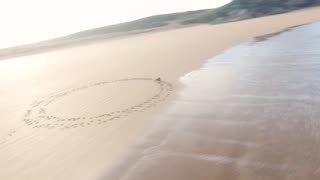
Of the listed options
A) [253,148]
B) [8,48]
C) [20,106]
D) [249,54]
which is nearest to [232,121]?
[253,148]

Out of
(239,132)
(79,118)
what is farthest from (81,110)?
(239,132)

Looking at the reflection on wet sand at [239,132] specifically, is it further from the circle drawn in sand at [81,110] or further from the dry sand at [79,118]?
the circle drawn in sand at [81,110]

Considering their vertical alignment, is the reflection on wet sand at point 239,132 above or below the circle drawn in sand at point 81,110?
below

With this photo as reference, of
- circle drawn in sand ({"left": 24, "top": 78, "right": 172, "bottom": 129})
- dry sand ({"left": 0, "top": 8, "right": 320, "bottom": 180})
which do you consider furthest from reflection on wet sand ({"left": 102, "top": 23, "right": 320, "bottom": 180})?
circle drawn in sand ({"left": 24, "top": 78, "right": 172, "bottom": 129})

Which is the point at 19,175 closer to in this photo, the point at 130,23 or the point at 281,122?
the point at 281,122

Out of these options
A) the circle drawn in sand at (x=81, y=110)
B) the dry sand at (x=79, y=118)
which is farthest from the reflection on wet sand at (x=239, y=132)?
the circle drawn in sand at (x=81, y=110)

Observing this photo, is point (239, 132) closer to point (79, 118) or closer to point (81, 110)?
point (79, 118)

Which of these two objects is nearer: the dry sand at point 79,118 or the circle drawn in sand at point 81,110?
the dry sand at point 79,118

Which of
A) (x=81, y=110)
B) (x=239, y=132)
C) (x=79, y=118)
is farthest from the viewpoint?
(x=81, y=110)
